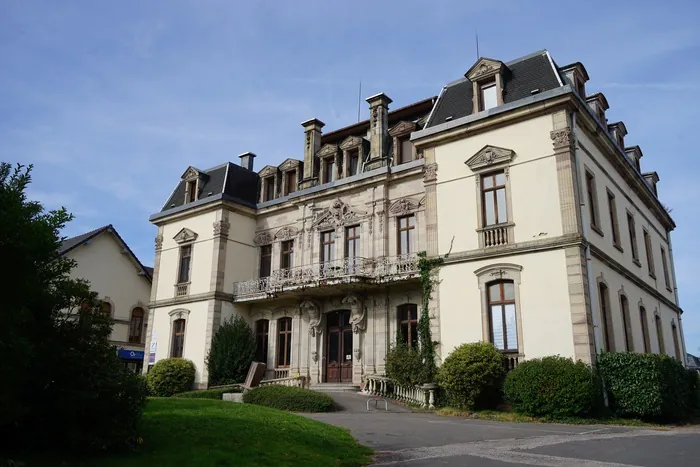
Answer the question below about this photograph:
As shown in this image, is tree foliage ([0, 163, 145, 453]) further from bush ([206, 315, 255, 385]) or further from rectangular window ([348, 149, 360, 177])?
rectangular window ([348, 149, 360, 177])

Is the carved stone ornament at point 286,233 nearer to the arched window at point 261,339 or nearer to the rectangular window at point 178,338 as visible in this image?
the arched window at point 261,339

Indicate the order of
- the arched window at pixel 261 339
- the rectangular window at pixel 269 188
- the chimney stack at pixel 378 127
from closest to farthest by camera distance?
the chimney stack at pixel 378 127, the arched window at pixel 261 339, the rectangular window at pixel 269 188

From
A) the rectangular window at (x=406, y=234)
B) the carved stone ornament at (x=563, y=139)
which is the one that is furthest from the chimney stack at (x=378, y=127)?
the carved stone ornament at (x=563, y=139)

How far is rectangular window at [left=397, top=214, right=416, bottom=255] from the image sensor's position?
25.7 m

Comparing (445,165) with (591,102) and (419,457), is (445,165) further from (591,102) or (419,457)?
(419,457)

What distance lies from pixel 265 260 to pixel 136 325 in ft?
42.1

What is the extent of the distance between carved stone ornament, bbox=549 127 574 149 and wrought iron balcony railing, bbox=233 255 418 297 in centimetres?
725

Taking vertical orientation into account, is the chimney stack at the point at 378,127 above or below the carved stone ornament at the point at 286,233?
above

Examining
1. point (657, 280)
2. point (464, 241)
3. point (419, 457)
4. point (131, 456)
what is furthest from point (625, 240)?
point (131, 456)

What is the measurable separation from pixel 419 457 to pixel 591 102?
19819 mm

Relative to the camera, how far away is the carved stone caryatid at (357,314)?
25875mm

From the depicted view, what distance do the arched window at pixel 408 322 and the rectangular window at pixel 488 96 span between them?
8595mm

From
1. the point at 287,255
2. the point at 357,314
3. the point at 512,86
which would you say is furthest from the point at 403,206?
the point at 287,255

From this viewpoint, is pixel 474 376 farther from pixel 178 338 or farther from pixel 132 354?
pixel 132 354
